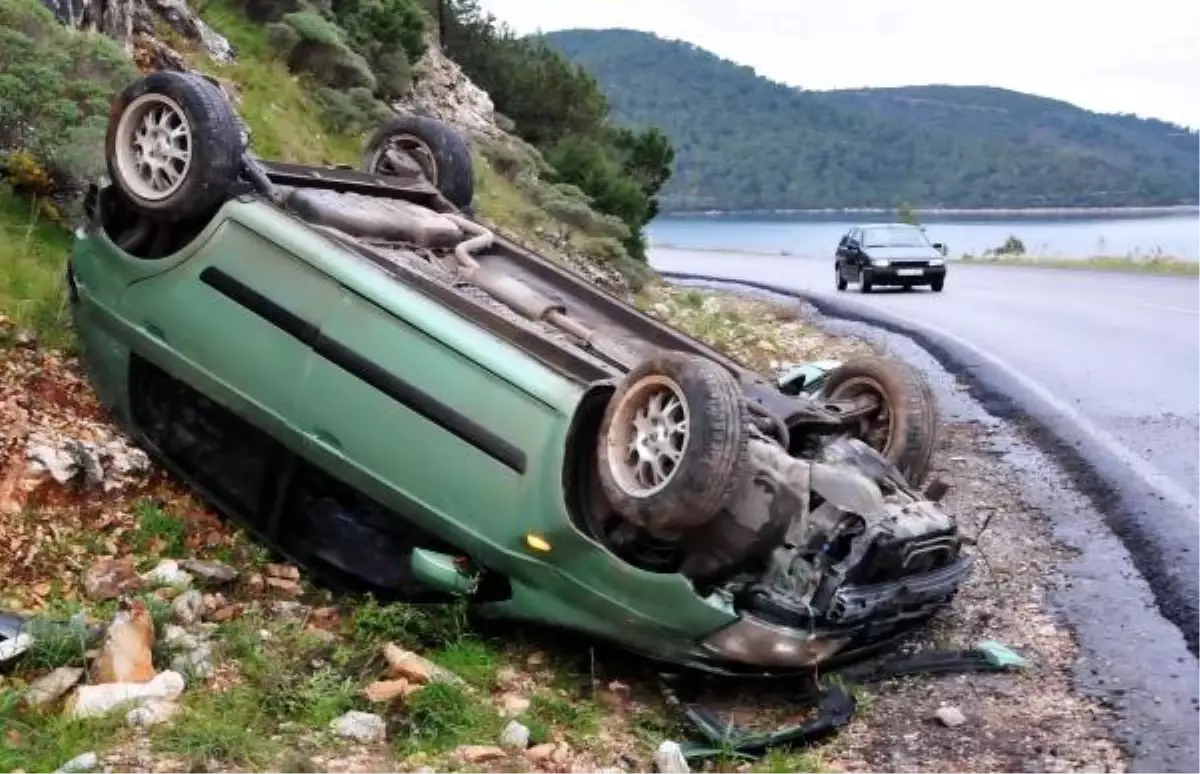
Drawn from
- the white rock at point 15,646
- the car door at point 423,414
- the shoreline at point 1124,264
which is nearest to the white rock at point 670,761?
the car door at point 423,414

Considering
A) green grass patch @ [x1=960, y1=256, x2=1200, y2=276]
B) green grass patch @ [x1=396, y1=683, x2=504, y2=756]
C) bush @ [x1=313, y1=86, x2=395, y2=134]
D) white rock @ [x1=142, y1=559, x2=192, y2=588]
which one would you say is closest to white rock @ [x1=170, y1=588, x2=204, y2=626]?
white rock @ [x1=142, y1=559, x2=192, y2=588]

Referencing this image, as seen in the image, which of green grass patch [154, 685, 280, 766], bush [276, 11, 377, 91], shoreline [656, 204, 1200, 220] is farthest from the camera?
shoreline [656, 204, 1200, 220]

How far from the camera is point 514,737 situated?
4109mm

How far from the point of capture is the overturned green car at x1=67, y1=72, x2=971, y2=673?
4410 mm

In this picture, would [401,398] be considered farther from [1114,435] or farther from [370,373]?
[1114,435]

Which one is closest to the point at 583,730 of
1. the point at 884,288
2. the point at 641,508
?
the point at 641,508

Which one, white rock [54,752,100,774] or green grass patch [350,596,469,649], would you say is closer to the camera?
white rock [54,752,100,774]

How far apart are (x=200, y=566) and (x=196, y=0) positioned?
434 inches

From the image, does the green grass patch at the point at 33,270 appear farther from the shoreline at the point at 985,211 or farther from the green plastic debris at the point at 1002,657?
the shoreline at the point at 985,211

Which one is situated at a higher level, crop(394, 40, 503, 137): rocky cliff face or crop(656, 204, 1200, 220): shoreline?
crop(394, 40, 503, 137): rocky cliff face

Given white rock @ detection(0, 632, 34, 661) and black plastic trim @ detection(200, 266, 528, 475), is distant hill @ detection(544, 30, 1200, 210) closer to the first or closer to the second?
black plastic trim @ detection(200, 266, 528, 475)

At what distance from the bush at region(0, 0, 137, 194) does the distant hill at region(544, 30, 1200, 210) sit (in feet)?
222

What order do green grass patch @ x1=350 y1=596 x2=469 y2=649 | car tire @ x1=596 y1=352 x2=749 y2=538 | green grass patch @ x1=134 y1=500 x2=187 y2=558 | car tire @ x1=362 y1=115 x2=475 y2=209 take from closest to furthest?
car tire @ x1=596 y1=352 x2=749 y2=538 < green grass patch @ x1=350 y1=596 x2=469 y2=649 < green grass patch @ x1=134 y1=500 x2=187 y2=558 < car tire @ x1=362 y1=115 x2=475 y2=209

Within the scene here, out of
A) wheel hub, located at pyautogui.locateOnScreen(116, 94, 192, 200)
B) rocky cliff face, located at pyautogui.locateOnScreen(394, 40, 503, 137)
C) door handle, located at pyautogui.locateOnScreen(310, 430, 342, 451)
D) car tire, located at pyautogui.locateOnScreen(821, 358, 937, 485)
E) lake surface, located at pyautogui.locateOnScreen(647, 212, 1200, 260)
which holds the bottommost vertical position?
lake surface, located at pyautogui.locateOnScreen(647, 212, 1200, 260)
